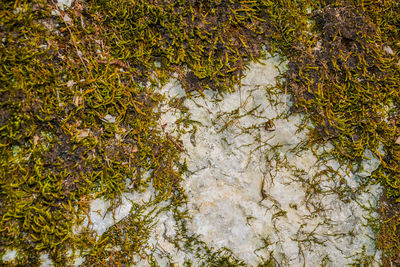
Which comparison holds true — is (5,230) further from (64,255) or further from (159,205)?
(159,205)

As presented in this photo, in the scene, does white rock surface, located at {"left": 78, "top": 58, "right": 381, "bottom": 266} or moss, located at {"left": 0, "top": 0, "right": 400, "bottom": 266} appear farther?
white rock surface, located at {"left": 78, "top": 58, "right": 381, "bottom": 266}

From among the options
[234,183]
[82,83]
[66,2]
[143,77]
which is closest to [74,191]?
[82,83]

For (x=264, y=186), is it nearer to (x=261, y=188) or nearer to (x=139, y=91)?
(x=261, y=188)

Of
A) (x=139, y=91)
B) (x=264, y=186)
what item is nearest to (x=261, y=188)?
(x=264, y=186)

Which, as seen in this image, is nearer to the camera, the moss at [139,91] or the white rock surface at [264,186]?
the moss at [139,91]

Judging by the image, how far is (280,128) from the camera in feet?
8.87

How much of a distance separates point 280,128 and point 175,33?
1461 mm

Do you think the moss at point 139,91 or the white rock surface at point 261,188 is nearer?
the moss at point 139,91

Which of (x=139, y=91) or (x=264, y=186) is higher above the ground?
(x=139, y=91)

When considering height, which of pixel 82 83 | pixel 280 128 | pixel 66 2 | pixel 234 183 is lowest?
pixel 234 183

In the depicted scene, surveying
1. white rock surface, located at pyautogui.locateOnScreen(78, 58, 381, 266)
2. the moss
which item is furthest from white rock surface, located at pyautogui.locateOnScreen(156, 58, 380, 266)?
the moss

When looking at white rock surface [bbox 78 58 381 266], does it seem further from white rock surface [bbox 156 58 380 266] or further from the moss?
the moss

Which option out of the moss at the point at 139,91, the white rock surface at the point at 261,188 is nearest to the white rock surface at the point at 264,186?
the white rock surface at the point at 261,188

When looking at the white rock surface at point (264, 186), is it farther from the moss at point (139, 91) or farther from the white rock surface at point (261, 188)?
the moss at point (139, 91)
